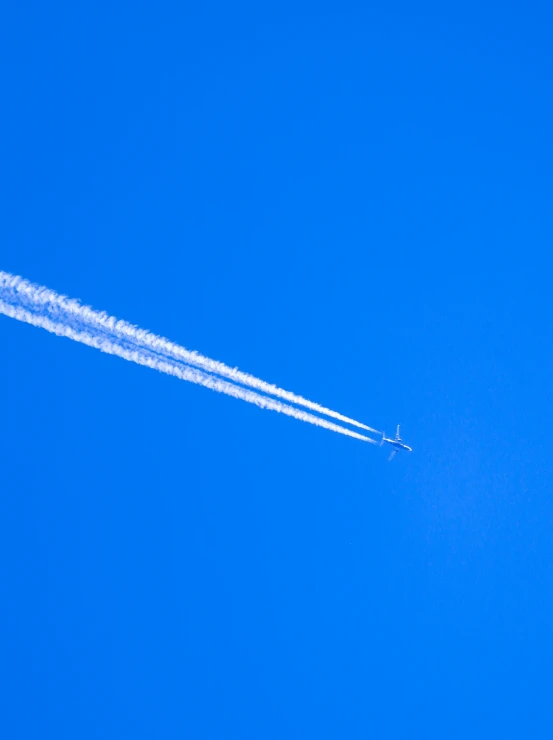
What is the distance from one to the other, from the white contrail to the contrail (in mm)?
92

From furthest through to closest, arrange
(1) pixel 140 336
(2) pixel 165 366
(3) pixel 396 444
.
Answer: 1. (3) pixel 396 444
2. (2) pixel 165 366
3. (1) pixel 140 336

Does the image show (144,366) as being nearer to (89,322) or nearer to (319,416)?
(89,322)

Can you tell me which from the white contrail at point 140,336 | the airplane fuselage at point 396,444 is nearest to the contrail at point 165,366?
the white contrail at point 140,336

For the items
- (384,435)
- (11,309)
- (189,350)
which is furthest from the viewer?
(384,435)

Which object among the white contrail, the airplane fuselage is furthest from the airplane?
the white contrail

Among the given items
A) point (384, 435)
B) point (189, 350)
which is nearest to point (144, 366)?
point (189, 350)

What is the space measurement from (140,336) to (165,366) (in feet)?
1.48

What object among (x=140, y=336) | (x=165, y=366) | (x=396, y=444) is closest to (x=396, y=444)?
(x=396, y=444)

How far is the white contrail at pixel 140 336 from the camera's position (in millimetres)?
6941

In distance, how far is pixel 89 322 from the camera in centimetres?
717

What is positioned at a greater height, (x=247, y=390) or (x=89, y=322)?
(x=247, y=390)

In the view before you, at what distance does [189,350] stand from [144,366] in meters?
0.59

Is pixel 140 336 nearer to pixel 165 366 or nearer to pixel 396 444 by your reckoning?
pixel 165 366

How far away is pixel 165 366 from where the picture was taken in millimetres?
7848
